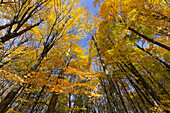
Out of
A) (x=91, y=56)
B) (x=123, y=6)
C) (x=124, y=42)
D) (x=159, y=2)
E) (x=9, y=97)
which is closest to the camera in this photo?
(x=9, y=97)

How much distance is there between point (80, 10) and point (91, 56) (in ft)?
16.8

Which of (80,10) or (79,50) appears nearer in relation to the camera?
(80,10)

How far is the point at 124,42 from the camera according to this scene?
6164 millimetres

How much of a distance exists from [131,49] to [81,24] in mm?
4868

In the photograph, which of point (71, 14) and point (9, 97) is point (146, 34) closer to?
point (71, 14)

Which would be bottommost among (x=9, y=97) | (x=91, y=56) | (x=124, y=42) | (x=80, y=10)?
(x=9, y=97)

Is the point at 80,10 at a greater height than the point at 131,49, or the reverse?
the point at 80,10

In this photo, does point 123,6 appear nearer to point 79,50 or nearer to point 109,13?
point 109,13

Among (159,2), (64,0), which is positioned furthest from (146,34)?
(64,0)

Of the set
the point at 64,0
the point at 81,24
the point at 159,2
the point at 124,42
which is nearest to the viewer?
the point at 64,0

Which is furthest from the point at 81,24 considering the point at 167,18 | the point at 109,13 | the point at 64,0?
the point at 167,18

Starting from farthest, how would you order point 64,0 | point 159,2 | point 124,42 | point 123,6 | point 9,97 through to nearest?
point 124,42
point 123,6
point 159,2
point 64,0
point 9,97

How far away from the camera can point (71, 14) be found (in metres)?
4.52

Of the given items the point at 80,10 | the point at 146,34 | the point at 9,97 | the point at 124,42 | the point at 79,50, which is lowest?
the point at 9,97
